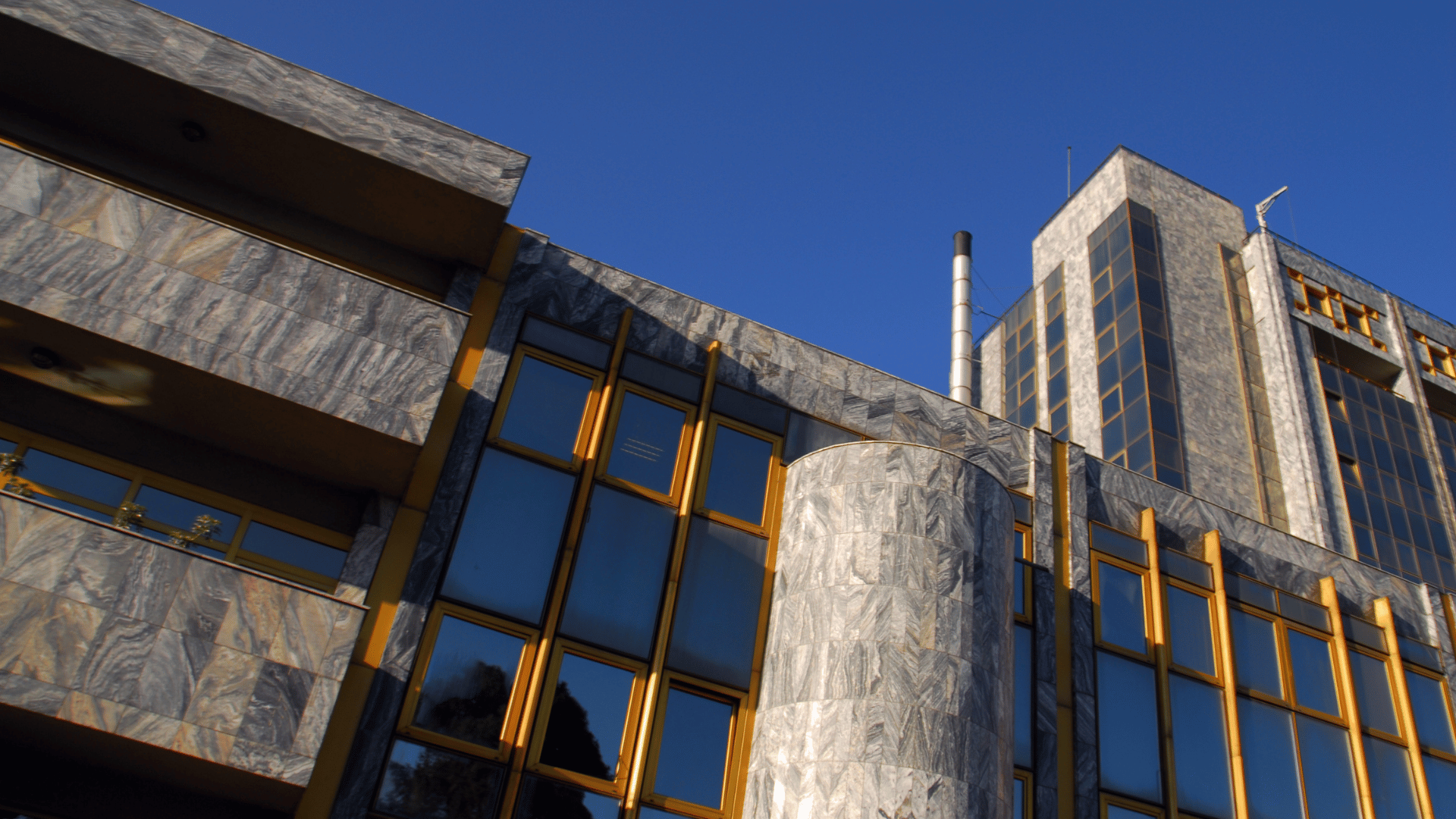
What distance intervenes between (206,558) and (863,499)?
8.31 m

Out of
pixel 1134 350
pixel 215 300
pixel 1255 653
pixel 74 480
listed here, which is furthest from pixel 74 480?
pixel 1134 350

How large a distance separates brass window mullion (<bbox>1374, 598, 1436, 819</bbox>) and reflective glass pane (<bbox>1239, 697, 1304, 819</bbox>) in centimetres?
282

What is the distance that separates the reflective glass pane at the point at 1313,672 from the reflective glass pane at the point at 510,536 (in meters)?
13.8

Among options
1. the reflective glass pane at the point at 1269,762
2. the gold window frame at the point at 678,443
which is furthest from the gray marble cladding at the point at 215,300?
the reflective glass pane at the point at 1269,762

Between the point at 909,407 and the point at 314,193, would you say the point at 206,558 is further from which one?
the point at 909,407

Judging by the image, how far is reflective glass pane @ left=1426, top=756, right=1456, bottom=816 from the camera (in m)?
19.3

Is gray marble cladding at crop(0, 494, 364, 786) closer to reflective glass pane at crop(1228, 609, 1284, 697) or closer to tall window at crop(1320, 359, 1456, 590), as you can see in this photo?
reflective glass pane at crop(1228, 609, 1284, 697)

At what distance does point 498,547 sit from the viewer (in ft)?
47.0

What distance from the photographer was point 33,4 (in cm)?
1415

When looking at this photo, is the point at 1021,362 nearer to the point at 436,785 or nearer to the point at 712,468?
the point at 712,468

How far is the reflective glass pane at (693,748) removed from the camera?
13.8 m

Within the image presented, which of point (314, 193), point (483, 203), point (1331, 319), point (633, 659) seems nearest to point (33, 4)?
point (314, 193)

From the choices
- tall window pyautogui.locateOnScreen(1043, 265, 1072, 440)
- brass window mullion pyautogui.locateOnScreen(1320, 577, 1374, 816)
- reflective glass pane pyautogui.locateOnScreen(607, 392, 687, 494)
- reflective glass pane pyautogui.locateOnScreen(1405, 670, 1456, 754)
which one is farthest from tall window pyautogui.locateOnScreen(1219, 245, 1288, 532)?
reflective glass pane pyautogui.locateOnScreen(607, 392, 687, 494)

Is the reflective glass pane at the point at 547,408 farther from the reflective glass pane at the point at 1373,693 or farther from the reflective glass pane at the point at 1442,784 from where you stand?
the reflective glass pane at the point at 1442,784
